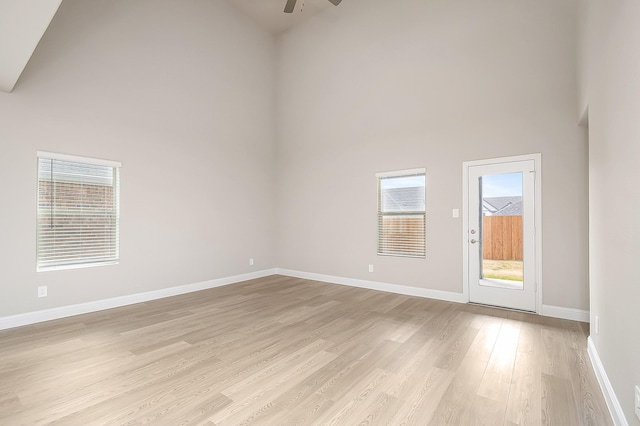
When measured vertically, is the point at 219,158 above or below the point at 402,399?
above

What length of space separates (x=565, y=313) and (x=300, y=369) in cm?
343

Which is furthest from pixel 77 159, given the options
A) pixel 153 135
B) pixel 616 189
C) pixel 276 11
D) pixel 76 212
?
pixel 616 189

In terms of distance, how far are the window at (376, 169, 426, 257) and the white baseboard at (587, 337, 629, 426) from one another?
2.51 m

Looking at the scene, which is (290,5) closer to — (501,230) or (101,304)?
(501,230)

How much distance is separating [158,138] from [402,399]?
4.76m

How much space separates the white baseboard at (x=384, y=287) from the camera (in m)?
4.57

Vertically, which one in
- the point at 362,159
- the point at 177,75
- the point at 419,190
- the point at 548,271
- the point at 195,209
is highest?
the point at 177,75

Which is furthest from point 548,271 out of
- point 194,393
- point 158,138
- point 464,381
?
point 158,138

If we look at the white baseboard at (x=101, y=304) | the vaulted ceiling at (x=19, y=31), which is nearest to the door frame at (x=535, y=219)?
the white baseboard at (x=101, y=304)

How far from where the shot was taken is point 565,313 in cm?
375

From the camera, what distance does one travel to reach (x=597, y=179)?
8.04ft

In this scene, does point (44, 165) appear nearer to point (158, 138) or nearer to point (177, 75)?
point (158, 138)

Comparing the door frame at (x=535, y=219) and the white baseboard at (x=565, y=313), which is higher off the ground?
the door frame at (x=535, y=219)

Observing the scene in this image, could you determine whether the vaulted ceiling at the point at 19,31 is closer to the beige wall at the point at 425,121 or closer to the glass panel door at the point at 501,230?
the beige wall at the point at 425,121
